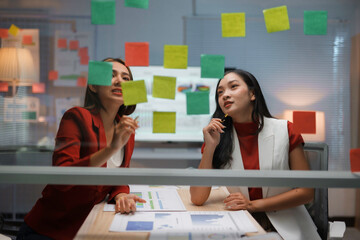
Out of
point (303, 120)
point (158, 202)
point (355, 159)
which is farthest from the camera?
point (158, 202)

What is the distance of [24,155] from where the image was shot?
3.40ft

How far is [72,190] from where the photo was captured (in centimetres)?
113

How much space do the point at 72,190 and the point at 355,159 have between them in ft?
2.97

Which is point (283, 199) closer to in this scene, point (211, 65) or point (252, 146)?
point (252, 146)

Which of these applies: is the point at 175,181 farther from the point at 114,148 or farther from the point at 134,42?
the point at 134,42

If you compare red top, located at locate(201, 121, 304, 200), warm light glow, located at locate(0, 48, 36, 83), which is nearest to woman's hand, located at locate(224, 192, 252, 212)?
red top, located at locate(201, 121, 304, 200)

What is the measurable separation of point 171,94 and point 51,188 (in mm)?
547

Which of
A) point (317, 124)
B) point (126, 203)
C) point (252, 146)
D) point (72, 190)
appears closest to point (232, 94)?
point (252, 146)

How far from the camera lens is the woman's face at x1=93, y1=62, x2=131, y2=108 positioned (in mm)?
1025

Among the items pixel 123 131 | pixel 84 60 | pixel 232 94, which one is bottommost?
pixel 123 131

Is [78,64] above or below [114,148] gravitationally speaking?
above

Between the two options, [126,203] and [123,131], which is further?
[126,203]

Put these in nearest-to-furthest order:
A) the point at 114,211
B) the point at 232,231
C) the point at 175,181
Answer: the point at 175,181 → the point at 232,231 → the point at 114,211

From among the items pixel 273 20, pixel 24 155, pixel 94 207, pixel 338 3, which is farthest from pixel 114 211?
pixel 338 3
